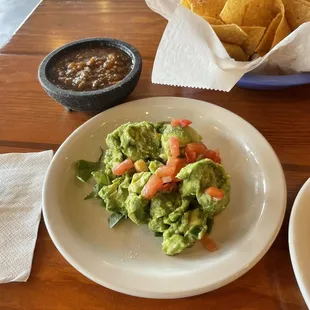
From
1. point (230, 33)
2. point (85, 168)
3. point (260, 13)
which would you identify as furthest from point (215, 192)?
point (260, 13)

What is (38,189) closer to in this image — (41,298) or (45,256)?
(45,256)

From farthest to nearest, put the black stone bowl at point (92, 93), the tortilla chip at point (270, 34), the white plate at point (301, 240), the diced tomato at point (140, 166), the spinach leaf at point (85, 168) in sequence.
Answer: the tortilla chip at point (270, 34), the black stone bowl at point (92, 93), the spinach leaf at point (85, 168), the diced tomato at point (140, 166), the white plate at point (301, 240)

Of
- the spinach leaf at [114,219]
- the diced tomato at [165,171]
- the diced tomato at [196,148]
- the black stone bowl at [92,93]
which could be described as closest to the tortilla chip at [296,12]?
the black stone bowl at [92,93]

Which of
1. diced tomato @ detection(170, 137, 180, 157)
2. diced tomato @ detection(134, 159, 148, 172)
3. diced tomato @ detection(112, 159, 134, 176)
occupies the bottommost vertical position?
diced tomato @ detection(112, 159, 134, 176)

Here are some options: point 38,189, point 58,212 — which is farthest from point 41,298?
point 38,189

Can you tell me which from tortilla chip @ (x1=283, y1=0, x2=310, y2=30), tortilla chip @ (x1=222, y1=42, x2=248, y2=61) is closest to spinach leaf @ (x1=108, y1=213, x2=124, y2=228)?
tortilla chip @ (x1=222, y1=42, x2=248, y2=61)

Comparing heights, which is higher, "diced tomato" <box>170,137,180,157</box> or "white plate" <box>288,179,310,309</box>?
"diced tomato" <box>170,137,180,157</box>

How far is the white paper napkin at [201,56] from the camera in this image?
1226mm

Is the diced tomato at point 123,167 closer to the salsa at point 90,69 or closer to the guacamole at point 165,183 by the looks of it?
the guacamole at point 165,183

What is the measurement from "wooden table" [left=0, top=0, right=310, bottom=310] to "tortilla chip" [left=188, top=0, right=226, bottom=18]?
0.26 meters

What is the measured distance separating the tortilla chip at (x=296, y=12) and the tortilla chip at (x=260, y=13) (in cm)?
4

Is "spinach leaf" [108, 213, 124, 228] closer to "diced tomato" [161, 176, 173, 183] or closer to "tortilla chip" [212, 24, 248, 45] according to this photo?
"diced tomato" [161, 176, 173, 183]

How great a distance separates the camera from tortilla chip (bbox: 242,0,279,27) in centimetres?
135

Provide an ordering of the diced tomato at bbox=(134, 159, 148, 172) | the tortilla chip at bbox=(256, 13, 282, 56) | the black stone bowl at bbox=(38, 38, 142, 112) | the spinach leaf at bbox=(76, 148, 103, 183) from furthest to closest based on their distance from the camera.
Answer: the tortilla chip at bbox=(256, 13, 282, 56) → the black stone bowl at bbox=(38, 38, 142, 112) → the spinach leaf at bbox=(76, 148, 103, 183) → the diced tomato at bbox=(134, 159, 148, 172)
